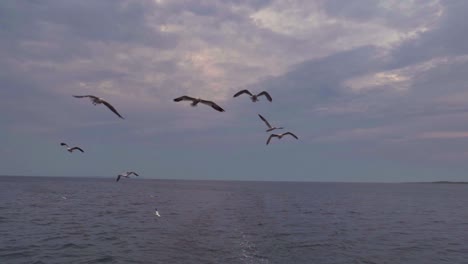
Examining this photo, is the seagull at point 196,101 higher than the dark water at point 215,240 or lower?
higher

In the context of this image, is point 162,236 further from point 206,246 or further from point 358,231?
point 358,231

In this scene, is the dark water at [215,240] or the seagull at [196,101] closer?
the seagull at [196,101]

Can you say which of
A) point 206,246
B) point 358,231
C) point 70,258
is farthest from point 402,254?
point 70,258

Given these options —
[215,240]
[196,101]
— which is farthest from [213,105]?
[215,240]

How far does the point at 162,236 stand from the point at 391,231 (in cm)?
2541

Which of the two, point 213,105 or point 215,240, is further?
point 215,240

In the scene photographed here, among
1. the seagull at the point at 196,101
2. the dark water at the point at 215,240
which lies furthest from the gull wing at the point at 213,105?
the dark water at the point at 215,240

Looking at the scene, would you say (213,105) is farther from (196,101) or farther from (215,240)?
(215,240)

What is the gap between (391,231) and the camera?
151ft

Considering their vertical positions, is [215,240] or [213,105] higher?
[213,105]

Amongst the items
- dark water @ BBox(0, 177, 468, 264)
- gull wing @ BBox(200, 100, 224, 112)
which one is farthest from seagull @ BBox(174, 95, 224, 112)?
dark water @ BBox(0, 177, 468, 264)

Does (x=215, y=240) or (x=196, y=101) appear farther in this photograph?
(x=215, y=240)

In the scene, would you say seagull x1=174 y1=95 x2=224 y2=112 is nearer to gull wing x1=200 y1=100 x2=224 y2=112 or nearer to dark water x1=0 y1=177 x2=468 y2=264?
gull wing x1=200 y1=100 x2=224 y2=112

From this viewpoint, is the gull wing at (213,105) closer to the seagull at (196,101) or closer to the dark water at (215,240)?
the seagull at (196,101)
